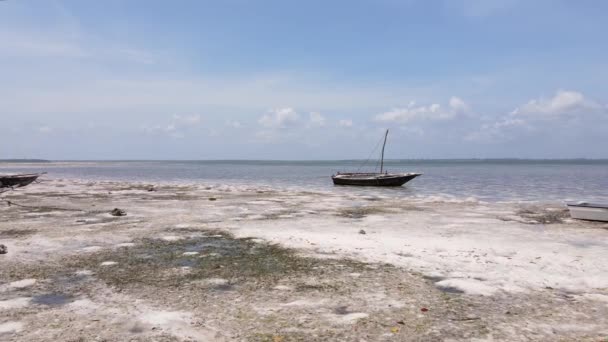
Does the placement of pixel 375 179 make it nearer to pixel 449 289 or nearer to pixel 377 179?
pixel 377 179

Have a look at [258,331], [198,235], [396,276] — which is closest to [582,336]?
[396,276]

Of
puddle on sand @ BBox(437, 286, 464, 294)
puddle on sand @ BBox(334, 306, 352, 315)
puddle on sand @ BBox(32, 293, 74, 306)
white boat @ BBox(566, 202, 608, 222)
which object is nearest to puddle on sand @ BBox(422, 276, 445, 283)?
puddle on sand @ BBox(437, 286, 464, 294)

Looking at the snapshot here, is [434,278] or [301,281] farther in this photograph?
[434,278]

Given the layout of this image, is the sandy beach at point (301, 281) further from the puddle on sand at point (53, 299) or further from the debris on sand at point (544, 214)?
the debris on sand at point (544, 214)

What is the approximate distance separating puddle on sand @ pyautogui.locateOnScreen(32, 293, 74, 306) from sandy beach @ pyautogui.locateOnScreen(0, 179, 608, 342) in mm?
17

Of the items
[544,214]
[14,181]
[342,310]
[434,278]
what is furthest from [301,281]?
[14,181]

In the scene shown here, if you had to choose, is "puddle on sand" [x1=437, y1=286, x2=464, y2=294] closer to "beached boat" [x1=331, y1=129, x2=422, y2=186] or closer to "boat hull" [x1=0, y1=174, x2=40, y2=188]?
"beached boat" [x1=331, y1=129, x2=422, y2=186]

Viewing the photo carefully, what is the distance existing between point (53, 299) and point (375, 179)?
121 feet

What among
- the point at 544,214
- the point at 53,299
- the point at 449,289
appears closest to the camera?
the point at 53,299

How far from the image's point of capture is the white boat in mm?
16906

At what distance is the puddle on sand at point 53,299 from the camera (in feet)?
23.0

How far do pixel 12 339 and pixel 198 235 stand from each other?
7.93m

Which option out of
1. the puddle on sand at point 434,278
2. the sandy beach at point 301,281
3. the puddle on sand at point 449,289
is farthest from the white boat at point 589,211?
the puddle on sand at point 449,289

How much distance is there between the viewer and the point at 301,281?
839 cm
